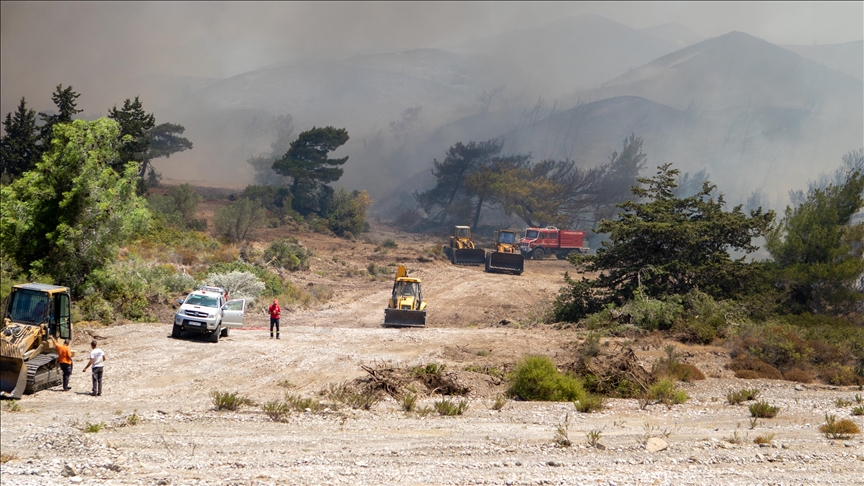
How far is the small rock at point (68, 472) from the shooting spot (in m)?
10.4

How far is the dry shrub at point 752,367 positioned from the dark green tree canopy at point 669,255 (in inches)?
216

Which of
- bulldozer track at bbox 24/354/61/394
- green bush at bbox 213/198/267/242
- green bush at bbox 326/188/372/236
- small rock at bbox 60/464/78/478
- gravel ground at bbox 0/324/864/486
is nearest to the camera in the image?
small rock at bbox 60/464/78/478

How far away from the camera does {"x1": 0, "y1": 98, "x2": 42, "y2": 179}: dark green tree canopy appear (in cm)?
3844

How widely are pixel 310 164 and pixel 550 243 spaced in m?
28.6

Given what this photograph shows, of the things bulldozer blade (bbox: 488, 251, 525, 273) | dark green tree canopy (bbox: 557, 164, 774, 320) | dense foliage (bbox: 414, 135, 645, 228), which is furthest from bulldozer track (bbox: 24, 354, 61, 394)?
dense foliage (bbox: 414, 135, 645, 228)

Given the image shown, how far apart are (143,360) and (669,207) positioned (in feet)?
71.1

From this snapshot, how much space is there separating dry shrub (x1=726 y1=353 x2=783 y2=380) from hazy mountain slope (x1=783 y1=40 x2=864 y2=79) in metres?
101

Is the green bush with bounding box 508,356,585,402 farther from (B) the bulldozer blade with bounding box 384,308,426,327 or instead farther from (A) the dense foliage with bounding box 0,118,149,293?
A: (A) the dense foliage with bounding box 0,118,149,293

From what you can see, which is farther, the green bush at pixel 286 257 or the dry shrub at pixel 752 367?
the green bush at pixel 286 257

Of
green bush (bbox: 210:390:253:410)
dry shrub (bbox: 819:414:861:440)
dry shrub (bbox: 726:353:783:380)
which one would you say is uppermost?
dry shrub (bbox: 726:353:783:380)

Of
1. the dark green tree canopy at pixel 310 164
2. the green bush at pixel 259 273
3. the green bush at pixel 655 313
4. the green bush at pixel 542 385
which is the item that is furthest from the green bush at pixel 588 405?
the dark green tree canopy at pixel 310 164

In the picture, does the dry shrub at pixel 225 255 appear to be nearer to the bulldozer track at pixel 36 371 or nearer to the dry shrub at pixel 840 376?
the bulldozer track at pixel 36 371

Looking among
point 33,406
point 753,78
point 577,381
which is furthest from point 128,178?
point 753,78

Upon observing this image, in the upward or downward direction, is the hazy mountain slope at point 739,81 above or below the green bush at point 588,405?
above
